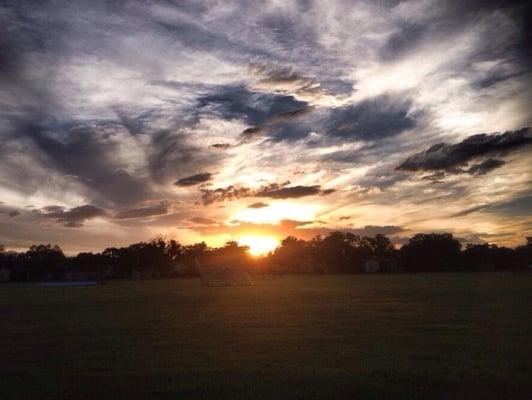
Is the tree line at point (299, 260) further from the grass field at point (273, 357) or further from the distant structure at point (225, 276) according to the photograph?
the grass field at point (273, 357)

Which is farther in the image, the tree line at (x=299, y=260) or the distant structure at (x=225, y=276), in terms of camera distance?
the tree line at (x=299, y=260)

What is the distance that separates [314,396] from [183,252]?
15235 centimetres

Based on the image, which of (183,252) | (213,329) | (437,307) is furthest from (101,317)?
(183,252)

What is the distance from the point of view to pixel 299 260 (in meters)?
140

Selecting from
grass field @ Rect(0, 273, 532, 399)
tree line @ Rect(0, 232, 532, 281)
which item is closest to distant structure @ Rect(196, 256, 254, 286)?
grass field @ Rect(0, 273, 532, 399)

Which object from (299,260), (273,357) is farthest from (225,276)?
(299,260)

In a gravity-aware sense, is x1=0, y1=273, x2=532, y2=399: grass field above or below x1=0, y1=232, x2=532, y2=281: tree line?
below

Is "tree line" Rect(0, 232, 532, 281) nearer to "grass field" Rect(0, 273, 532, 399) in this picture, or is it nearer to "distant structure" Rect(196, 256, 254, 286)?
"distant structure" Rect(196, 256, 254, 286)

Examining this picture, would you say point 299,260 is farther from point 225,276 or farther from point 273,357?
point 273,357

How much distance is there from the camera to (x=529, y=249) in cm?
13038

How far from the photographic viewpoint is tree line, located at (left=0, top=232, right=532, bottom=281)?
118750 mm

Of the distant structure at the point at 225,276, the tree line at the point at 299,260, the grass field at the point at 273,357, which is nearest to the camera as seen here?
the grass field at the point at 273,357

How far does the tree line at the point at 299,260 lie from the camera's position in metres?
119

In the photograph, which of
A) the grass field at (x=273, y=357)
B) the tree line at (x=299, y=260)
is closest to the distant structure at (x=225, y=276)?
the grass field at (x=273, y=357)
